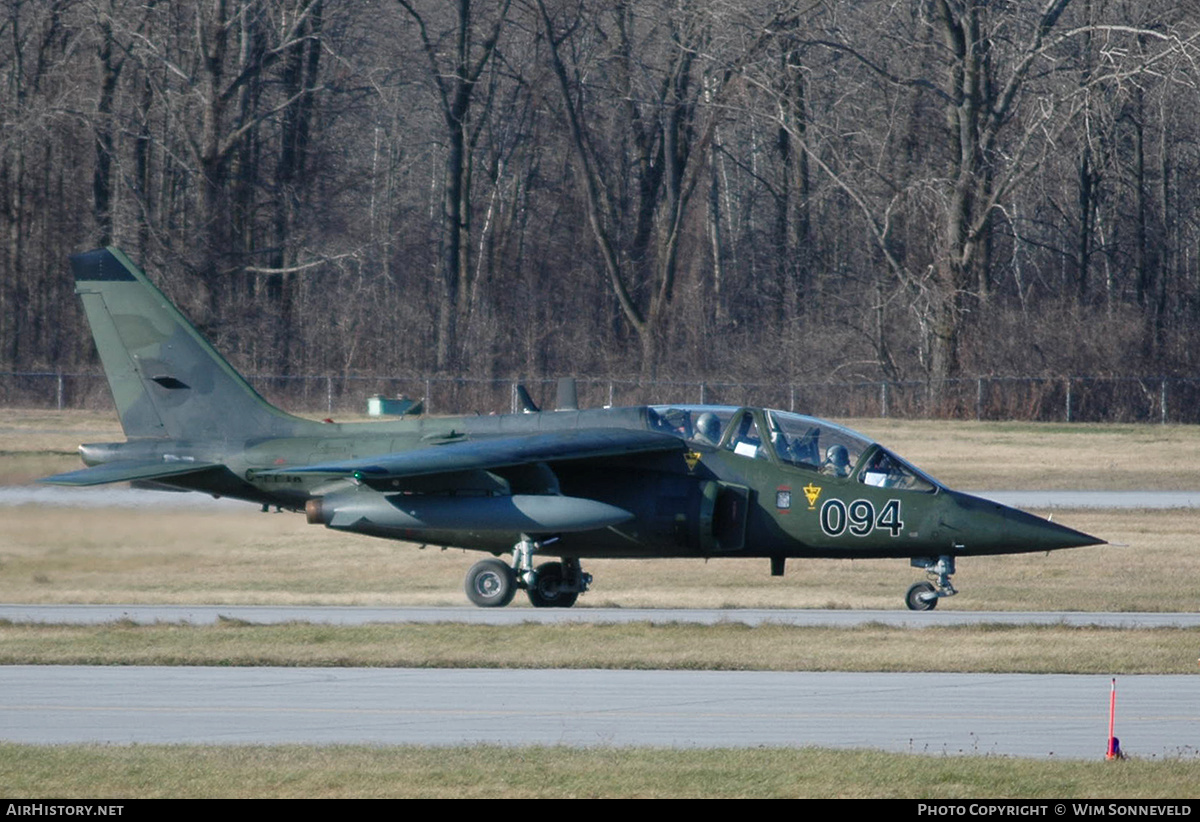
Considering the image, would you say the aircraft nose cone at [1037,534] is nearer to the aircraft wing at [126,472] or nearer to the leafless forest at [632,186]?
the aircraft wing at [126,472]

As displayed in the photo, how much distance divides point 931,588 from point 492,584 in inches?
215

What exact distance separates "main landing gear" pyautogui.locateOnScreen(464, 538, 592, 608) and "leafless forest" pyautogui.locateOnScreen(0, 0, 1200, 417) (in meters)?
29.1

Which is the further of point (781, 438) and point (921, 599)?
point (921, 599)

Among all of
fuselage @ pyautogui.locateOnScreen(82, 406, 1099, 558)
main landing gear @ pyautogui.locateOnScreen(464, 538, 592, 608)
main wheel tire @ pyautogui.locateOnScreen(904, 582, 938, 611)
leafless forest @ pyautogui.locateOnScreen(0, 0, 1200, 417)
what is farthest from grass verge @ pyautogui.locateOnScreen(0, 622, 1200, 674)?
leafless forest @ pyautogui.locateOnScreen(0, 0, 1200, 417)

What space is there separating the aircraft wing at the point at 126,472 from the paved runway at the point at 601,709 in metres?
4.21

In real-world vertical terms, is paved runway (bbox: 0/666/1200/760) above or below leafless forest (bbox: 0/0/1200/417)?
below

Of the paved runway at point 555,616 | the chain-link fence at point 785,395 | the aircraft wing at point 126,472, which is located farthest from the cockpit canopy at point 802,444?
the chain-link fence at point 785,395

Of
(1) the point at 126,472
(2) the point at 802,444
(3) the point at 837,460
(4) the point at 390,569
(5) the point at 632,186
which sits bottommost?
(4) the point at 390,569

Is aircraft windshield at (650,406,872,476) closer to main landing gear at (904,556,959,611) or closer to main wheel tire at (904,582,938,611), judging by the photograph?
main landing gear at (904,556,959,611)

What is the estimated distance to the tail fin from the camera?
1984 cm

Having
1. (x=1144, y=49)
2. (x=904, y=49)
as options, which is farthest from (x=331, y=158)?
(x=1144, y=49)

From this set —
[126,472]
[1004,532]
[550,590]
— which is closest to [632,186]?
[550,590]

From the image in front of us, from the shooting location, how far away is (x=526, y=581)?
19141mm

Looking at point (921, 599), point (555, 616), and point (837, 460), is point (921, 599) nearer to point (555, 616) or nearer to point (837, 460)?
point (837, 460)
